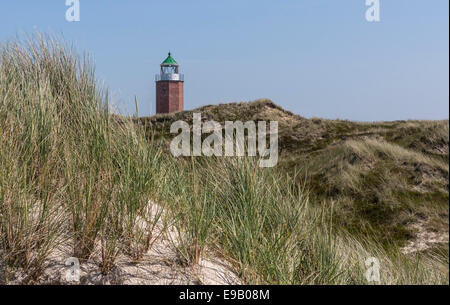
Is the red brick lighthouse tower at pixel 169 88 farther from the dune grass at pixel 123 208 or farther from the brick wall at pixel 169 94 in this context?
the dune grass at pixel 123 208

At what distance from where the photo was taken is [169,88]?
41.9m

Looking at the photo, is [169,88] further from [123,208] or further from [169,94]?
[123,208]

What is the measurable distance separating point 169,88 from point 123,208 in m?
39.6

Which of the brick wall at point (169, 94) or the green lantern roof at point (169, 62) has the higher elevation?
the green lantern roof at point (169, 62)

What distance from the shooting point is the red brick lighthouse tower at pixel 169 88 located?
41.9 m

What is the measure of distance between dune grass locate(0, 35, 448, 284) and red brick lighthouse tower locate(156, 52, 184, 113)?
38.1 meters

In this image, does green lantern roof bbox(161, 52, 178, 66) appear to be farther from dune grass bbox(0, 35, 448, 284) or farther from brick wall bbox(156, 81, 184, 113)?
dune grass bbox(0, 35, 448, 284)

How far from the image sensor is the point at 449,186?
9430 millimetres

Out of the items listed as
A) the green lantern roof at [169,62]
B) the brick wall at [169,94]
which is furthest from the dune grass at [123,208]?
the green lantern roof at [169,62]

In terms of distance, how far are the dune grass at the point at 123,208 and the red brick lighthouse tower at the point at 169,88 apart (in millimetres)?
38098

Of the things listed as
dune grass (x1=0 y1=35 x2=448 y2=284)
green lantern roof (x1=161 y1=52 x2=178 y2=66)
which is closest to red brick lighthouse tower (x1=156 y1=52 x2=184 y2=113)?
green lantern roof (x1=161 y1=52 x2=178 y2=66)

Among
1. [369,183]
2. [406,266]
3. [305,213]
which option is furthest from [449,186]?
[305,213]

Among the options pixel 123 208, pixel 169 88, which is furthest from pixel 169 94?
pixel 123 208
